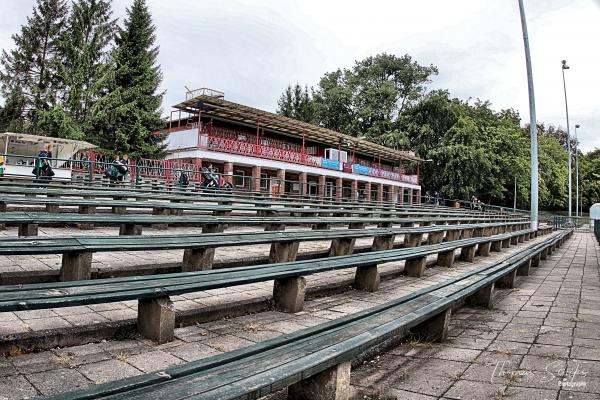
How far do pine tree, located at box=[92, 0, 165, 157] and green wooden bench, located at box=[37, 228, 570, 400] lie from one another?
70.0 ft

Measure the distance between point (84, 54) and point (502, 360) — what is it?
28.4 meters

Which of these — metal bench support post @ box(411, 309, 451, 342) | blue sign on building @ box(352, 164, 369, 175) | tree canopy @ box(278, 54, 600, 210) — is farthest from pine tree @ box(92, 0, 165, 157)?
tree canopy @ box(278, 54, 600, 210)

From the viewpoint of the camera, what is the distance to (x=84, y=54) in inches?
1011

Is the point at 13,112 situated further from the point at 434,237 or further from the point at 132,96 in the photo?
the point at 434,237

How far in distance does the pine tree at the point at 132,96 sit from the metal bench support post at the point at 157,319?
815 inches

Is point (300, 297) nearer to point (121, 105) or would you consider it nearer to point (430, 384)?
point (430, 384)

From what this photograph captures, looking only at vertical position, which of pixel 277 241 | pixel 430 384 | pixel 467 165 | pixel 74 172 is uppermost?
pixel 467 165

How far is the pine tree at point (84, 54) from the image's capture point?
24.9m

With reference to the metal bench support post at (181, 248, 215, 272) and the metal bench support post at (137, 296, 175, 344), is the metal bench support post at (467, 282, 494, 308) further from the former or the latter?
the metal bench support post at (137, 296, 175, 344)

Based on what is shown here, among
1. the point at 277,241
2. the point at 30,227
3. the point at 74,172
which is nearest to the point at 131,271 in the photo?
the point at 277,241

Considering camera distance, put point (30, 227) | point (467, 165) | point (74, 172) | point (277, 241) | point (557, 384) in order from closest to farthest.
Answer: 1. point (557, 384)
2. point (277, 241)
3. point (30, 227)
4. point (74, 172)
5. point (467, 165)

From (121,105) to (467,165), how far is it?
28813mm

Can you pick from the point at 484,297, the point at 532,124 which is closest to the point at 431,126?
the point at 532,124

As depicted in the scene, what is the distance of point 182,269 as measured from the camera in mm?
4215
